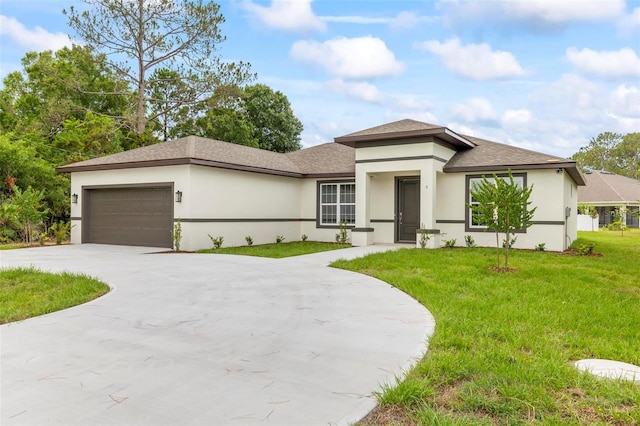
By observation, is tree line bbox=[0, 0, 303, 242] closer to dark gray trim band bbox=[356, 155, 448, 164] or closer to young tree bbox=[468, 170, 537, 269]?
dark gray trim band bbox=[356, 155, 448, 164]

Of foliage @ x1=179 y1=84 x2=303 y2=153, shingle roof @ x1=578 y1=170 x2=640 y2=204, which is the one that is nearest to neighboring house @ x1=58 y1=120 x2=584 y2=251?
foliage @ x1=179 y1=84 x2=303 y2=153

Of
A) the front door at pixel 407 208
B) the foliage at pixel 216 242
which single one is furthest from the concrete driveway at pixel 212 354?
the front door at pixel 407 208

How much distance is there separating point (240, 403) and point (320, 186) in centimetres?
1402

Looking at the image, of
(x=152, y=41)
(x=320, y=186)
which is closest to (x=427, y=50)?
(x=320, y=186)

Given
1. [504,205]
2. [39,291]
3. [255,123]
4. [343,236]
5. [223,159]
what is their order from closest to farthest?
1. [39,291]
2. [504,205]
3. [223,159]
4. [343,236]
5. [255,123]

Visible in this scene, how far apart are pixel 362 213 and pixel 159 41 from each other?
17.0m

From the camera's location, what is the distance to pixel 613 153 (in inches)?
2137

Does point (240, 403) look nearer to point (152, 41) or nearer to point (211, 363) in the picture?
point (211, 363)

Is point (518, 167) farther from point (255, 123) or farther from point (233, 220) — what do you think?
point (255, 123)

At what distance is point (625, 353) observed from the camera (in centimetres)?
383

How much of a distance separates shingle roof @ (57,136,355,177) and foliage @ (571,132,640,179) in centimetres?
4733

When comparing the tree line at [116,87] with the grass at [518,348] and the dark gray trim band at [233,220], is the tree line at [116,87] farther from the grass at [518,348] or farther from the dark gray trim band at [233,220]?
the grass at [518,348]

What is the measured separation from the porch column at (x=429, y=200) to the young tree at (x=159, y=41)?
1535 centimetres

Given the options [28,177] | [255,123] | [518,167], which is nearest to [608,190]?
[518,167]
